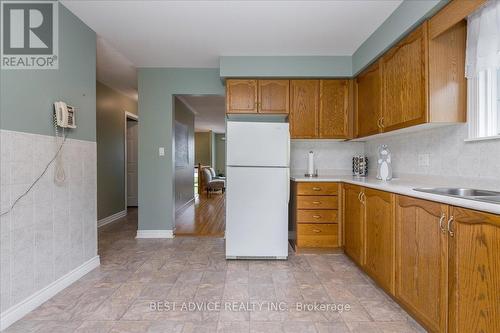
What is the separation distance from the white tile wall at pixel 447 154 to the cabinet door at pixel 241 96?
166 centimetres

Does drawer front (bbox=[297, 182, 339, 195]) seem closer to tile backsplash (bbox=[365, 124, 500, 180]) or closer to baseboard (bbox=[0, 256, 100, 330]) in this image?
tile backsplash (bbox=[365, 124, 500, 180])

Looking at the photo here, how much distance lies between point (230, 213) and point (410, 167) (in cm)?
186

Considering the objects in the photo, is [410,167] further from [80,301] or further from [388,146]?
[80,301]

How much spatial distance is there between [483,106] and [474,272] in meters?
1.23

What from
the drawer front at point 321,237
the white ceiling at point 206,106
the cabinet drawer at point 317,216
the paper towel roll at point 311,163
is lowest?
the drawer front at point 321,237

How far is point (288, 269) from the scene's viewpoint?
2574 mm

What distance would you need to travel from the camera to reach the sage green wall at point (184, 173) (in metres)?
5.15

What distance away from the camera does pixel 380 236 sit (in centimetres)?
209

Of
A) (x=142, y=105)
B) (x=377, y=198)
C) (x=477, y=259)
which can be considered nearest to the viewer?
(x=477, y=259)

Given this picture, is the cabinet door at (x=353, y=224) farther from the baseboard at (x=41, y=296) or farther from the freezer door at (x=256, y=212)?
the baseboard at (x=41, y=296)

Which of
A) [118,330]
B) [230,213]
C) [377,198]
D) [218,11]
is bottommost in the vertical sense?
[118,330]

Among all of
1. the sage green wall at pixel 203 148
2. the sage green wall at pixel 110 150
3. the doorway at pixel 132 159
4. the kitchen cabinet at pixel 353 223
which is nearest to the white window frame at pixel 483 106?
the kitchen cabinet at pixel 353 223

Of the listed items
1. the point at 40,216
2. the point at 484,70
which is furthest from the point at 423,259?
the point at 40,216

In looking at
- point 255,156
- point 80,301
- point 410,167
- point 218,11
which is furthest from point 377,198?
point 80,301
